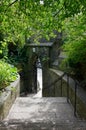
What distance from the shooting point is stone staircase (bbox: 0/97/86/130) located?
13.8 ft

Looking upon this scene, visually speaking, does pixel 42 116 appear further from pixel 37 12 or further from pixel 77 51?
pixel 77 51

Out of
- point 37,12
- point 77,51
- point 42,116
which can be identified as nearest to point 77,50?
point 77,51

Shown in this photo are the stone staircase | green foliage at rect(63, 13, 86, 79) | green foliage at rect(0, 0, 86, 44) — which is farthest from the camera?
green foliage at rect(63, 13, 86, 79)

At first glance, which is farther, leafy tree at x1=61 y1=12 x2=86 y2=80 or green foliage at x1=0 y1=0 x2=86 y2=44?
leafy tree at x1=61 y1=12 x2=86 y2=80

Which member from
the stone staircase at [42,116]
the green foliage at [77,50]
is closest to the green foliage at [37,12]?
the stone staircase at [42,116]

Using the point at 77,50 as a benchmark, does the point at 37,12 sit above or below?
above

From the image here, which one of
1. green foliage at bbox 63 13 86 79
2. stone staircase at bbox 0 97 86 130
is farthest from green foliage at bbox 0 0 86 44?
green foliage at bbox 63 13 86 79

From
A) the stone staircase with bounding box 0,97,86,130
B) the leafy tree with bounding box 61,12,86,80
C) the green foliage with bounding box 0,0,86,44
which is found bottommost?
the stone staircase with bounding box 0,97,86,130

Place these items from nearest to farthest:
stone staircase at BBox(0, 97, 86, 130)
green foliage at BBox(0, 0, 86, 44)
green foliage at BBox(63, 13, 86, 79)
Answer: stone staircase at BBox(0, 97, 86, 130) → green foliage at BBox(0, 0, 86, 44) → green foliage at BBox(63, 13, 86, 79)

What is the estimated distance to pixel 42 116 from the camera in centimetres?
704

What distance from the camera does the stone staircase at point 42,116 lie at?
4.21m

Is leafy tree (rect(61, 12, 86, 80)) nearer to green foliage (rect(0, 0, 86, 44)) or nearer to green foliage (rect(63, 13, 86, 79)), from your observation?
green foliage (rect(63, 13, 86, 79))

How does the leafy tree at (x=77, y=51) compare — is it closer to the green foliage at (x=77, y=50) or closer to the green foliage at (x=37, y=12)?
the green foliage at (x=77, y=50)

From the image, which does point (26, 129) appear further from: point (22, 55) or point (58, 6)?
point (22, 55)
